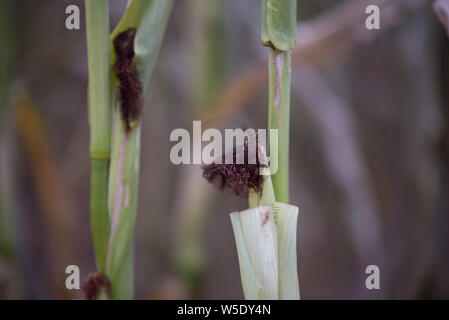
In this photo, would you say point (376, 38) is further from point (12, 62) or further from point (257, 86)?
point (12, 62)

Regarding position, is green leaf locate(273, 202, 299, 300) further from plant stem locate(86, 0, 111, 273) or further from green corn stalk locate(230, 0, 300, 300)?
plant stem locate(86, 0, 111, 273)

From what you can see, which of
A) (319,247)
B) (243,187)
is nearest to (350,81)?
(319,247)

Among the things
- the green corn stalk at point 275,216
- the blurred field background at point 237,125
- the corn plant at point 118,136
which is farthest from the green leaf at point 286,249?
the blurred field background at point 237,125

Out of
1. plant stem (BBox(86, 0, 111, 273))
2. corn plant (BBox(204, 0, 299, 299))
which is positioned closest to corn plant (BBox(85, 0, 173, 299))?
plant stem (BBox(86, 0, 111, 273))

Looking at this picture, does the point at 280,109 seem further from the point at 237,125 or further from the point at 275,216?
the point at 237,125

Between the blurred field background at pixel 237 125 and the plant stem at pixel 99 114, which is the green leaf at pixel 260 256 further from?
the blurred field background at pixel 237 125

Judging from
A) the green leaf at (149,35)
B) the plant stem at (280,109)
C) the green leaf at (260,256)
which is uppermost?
the green leaf at (149,35)
